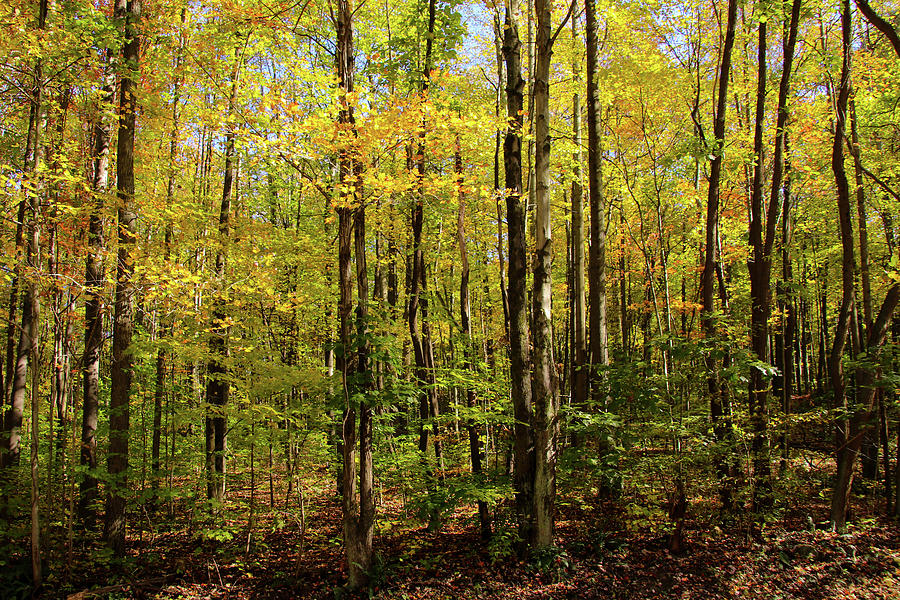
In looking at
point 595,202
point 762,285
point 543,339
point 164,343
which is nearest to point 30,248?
point 164,343

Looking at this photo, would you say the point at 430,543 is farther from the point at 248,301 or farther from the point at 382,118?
the point at 382,118

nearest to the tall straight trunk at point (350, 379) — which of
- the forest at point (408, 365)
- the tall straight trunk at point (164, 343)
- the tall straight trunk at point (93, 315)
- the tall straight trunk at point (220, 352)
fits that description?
the forest at point (408, 365)

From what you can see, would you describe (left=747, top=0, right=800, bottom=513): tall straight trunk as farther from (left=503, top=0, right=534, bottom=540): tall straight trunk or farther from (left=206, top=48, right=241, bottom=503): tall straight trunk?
(left=206, top=48, right=241, bottom=503): tall straight trunk

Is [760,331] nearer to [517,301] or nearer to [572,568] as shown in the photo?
[517,301]

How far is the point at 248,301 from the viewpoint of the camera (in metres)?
8.39

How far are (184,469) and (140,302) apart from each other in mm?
2949

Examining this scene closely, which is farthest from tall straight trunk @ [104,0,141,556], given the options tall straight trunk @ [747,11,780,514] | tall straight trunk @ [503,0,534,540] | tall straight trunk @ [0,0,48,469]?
tall straight trunk @ [747,11,780,514]

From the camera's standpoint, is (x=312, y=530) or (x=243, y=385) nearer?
(x=243, y=385)

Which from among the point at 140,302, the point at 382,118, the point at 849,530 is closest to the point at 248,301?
the point at 140,302

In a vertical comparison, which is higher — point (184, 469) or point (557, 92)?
point (557, 92)

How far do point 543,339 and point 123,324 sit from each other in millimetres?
6007

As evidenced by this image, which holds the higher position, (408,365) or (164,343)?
(164,343)

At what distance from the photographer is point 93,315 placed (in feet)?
22.7

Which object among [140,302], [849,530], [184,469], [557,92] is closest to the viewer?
[849,530]
